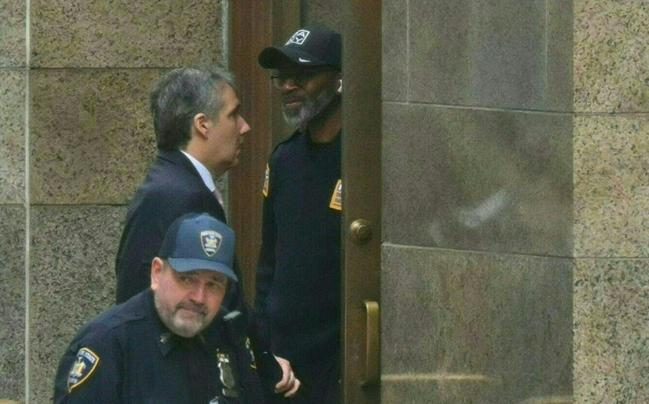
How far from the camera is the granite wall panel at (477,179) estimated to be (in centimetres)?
578

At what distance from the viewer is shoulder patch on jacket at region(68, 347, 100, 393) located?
4.89m

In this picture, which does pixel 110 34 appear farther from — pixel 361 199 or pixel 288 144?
pixel 361 199

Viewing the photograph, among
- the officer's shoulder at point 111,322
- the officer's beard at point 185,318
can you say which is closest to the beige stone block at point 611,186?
the officer's beard at point 185,318

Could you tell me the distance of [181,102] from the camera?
6207 millimetres

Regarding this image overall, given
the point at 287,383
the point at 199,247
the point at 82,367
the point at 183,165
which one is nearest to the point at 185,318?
the point at 199,247

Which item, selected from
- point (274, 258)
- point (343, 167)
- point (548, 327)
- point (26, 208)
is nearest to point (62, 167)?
point (26, 208)

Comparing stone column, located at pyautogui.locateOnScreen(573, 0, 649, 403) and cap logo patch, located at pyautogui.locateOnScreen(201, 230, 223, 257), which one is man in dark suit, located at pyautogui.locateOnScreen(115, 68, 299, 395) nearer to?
cap logo patch, located at pyautogui.locateOnScreen(201, 230, 223, 257)

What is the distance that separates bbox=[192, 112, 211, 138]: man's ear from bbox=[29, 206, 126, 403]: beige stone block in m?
1.74

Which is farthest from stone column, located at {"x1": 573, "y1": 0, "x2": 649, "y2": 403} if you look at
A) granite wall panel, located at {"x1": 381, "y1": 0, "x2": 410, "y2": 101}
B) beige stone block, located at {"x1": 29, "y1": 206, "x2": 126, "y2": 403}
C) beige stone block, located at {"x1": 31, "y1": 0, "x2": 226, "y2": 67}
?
beige stone block, located at {"x1": 29, "y1": 206, "x2": 126, "y2": 403}

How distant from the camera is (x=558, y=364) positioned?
5.82 m

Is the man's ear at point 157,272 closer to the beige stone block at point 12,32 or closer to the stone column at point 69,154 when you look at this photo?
the stone column at point 69,154

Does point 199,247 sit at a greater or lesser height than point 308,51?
lesser

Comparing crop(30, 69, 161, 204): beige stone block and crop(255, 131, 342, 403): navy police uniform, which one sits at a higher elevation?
crop(30, 69, 161, 204): beige stone block

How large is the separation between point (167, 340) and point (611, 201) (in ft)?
5.05
